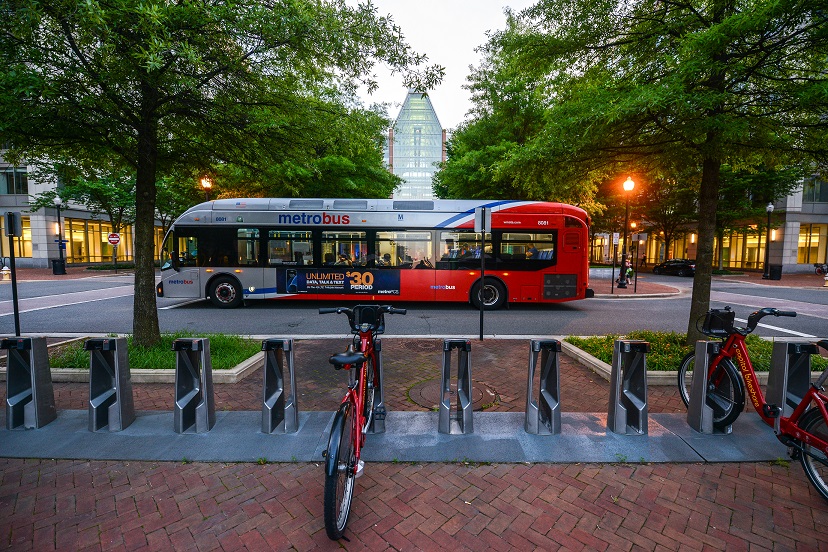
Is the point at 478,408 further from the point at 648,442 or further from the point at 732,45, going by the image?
the point at 732,45

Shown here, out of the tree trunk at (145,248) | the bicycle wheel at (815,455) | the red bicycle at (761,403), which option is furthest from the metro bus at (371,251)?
the bicycle wheel at (815,455)

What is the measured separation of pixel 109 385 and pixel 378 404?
9.17ft

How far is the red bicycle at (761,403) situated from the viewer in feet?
9.48

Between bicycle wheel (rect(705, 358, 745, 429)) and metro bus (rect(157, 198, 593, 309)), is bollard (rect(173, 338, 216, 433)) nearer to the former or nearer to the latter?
bicycle wheel (rect(705, 358, 745, 429))

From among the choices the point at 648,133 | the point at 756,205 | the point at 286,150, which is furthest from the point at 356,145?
the point at 756,205

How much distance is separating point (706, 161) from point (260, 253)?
432 inches

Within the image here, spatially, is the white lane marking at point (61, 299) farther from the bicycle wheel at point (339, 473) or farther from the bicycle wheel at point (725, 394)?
the bicycle wheel at point (725, 394)

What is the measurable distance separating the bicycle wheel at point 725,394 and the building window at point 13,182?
4453cm

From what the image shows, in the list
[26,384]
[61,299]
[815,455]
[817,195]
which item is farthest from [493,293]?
[817,195]

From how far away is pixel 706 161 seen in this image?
5973 mm

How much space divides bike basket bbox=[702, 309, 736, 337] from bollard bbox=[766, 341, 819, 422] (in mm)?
647

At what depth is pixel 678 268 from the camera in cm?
2991

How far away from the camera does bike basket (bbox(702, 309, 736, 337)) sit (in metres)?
3.86

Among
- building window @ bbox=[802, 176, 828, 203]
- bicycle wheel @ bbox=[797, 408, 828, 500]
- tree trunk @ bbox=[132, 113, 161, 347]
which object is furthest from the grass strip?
building window @ bbox=[802, 176, 828, 203]
